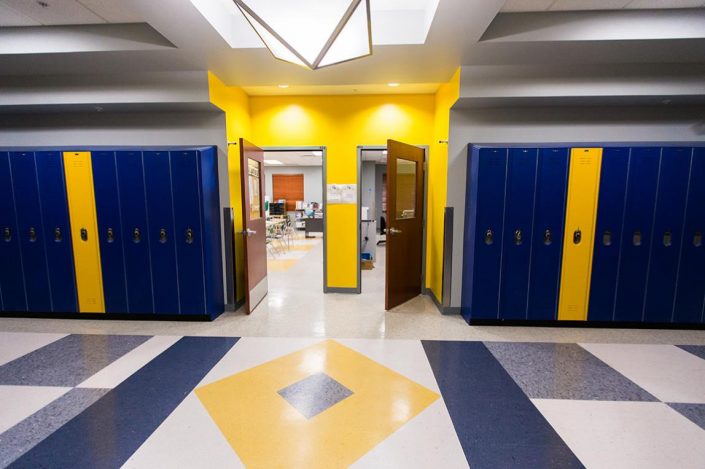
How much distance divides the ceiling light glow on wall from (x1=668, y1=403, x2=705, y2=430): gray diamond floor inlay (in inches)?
122

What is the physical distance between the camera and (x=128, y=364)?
2.42 m

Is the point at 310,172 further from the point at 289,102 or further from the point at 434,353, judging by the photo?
the point at 434,353

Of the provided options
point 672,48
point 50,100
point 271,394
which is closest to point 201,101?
point 50,100

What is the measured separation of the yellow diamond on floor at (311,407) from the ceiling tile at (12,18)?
135 inches

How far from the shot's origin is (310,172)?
38.9 ft

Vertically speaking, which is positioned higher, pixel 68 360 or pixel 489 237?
pixel 489 237

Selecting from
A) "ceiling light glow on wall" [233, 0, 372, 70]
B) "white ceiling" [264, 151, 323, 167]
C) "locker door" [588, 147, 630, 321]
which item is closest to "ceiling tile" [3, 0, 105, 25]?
"ceiling light glow on wall" [233, 0, 372, 70]

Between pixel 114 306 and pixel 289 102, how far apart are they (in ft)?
11.0

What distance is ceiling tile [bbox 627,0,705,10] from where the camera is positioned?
2.32 meters

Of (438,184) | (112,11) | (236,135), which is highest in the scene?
(112,11)

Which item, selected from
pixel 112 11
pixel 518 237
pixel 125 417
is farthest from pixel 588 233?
pixel 112 11

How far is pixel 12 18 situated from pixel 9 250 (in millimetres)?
2413

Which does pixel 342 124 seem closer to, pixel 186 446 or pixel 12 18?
pixel 12 18

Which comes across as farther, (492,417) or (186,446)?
(492,417)
